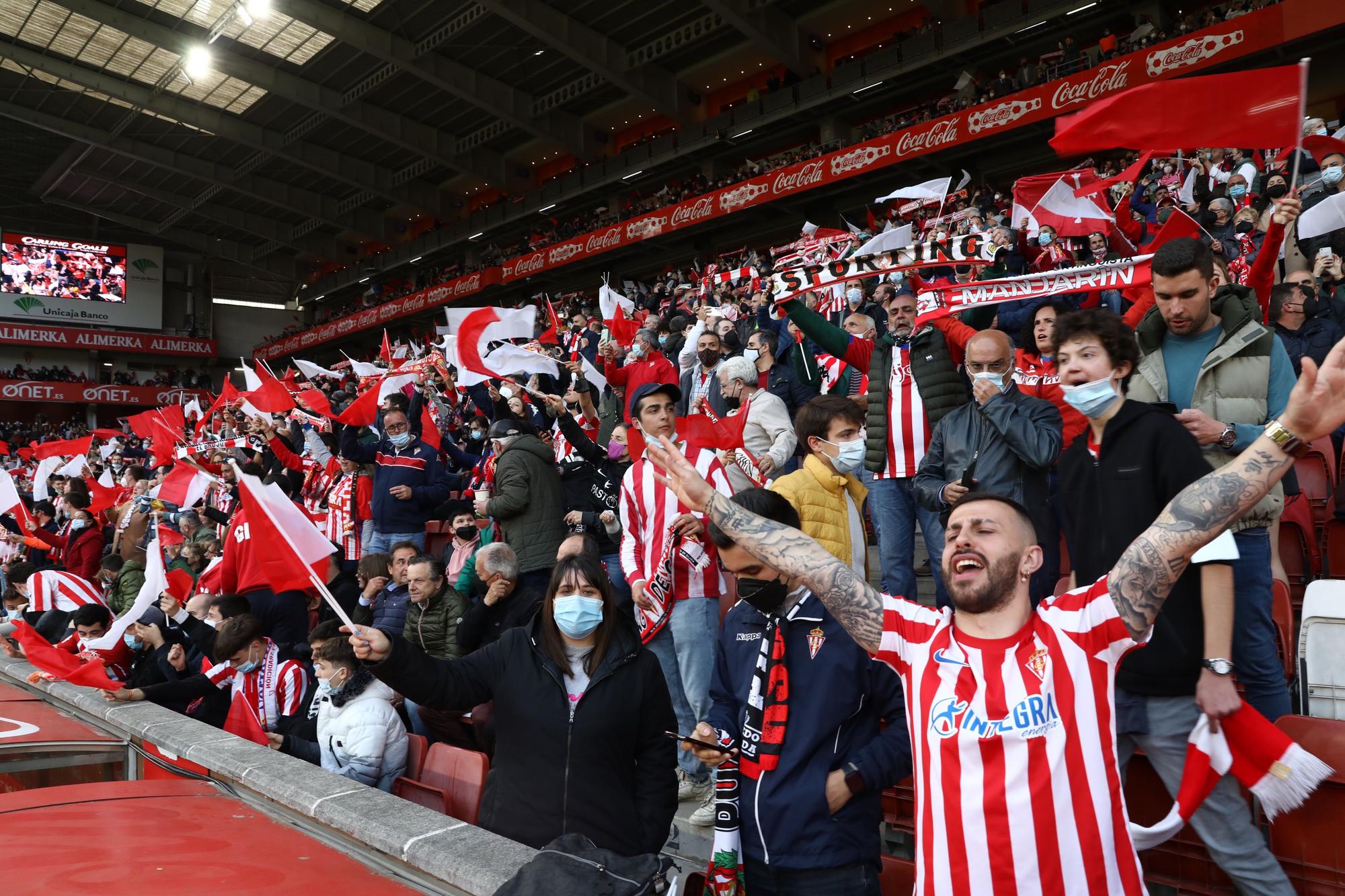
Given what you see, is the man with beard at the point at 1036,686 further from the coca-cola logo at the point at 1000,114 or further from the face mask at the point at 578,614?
the coca-cola logo at the point at 1000,114

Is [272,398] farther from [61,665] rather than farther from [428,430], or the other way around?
[61,665]

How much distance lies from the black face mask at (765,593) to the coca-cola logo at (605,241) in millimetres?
23569

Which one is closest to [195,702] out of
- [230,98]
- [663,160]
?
[663,160]

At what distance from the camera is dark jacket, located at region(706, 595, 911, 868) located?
2.36 m

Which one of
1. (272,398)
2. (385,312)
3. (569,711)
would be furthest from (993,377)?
(385,312)

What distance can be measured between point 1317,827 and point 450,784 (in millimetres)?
2808

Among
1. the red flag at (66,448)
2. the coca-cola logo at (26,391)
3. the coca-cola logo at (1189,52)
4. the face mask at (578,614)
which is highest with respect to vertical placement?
the coca-cola logo at (1189,52)

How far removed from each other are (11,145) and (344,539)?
32.8 m

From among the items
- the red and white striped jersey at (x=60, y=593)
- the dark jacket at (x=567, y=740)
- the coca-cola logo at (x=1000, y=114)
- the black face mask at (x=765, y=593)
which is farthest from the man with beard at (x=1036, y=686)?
the coca-cola logo at (x=1000, y=114)

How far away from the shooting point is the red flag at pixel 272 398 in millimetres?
9641

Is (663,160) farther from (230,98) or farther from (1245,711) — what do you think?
(1245,711)

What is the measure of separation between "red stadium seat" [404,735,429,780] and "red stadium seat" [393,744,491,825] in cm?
13

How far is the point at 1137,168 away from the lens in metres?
6.90

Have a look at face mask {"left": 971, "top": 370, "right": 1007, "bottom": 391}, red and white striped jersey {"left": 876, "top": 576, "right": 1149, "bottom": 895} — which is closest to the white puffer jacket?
red and white striped jersey {"left": 876, "top": 576, "right": 1149, "bottom": 895}
